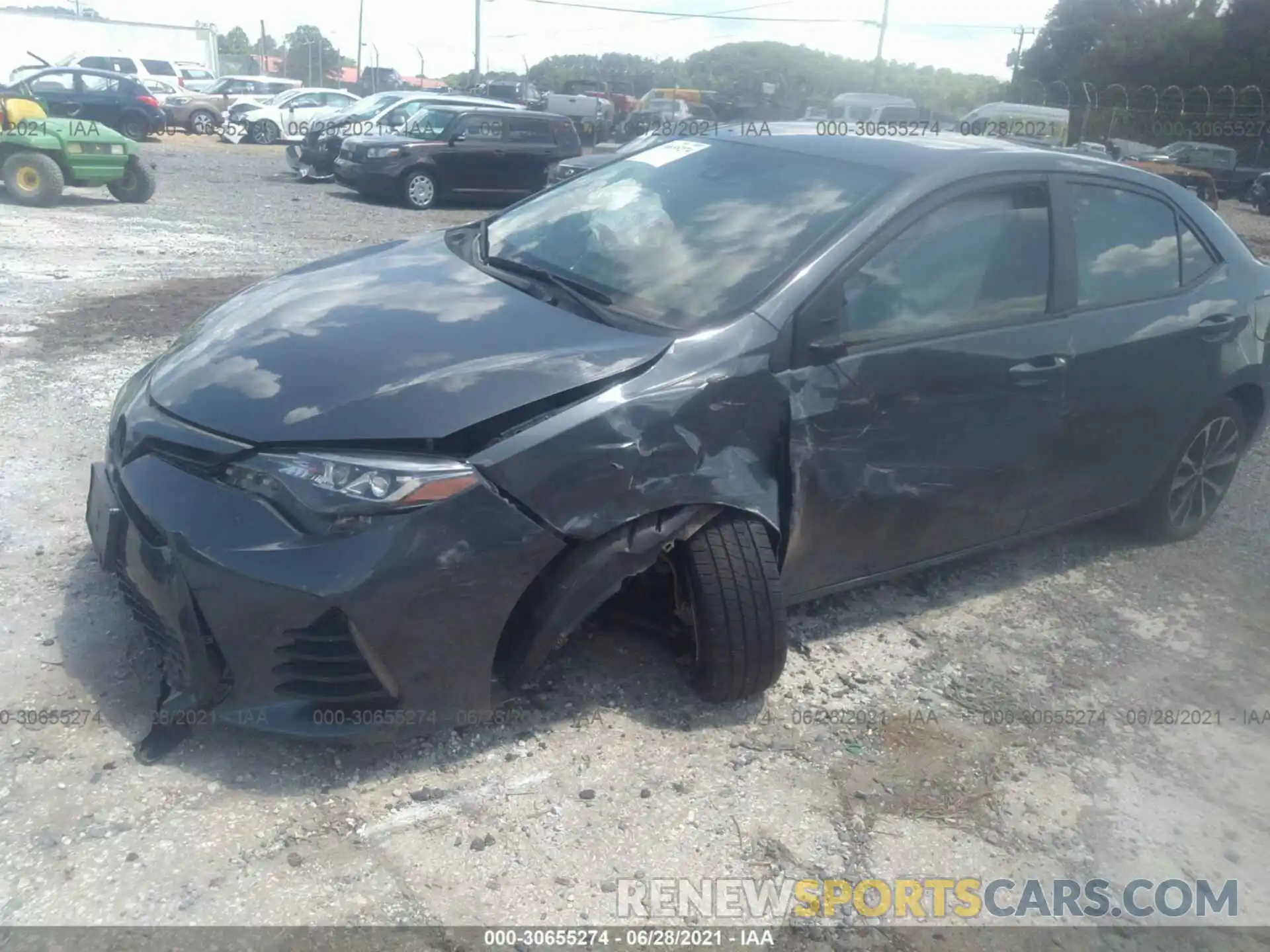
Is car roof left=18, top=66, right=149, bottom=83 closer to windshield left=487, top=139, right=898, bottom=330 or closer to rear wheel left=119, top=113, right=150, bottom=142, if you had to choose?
rear wheel left=119, top=113, right=150, bottom=142

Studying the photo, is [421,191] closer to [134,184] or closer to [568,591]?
[134,184]

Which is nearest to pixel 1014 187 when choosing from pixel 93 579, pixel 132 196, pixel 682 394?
pixel 682 394

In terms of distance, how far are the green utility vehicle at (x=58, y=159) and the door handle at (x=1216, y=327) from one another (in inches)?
488

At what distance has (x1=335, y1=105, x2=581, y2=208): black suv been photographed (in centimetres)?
1534

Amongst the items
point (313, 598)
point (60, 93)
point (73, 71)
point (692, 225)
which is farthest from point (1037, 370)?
point (73, 71)

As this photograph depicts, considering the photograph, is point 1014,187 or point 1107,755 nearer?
point 1107,755

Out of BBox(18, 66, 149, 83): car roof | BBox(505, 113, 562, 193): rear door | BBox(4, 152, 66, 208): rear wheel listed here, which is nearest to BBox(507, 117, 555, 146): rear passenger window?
BBox(505, 113, 562, 193): rear door

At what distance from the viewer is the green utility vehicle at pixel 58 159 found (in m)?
12.3

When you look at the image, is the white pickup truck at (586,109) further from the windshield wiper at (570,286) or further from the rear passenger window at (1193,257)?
the windshield wiper at (570,286)

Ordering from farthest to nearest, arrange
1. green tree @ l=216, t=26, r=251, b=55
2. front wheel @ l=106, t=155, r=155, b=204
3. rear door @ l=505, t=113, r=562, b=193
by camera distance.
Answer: green tree @ l=216, t=26, r=251, b=55, rear door @ l=505, t=113, r=562, b=193, front wheel @ l=106, t=155, r=155, b=204

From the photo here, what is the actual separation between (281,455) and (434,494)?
40 centimetres

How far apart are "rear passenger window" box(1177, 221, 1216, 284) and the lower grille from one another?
3.49 m

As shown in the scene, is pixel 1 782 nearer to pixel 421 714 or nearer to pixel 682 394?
pixel 421 714

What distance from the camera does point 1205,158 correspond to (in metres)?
29.8
